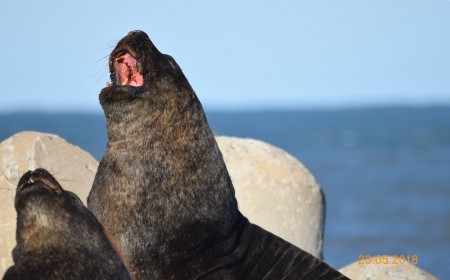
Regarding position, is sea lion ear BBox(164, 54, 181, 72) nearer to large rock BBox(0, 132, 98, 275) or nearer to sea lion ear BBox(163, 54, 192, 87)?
sea lion ear BBox(163, 54, 192, 87)

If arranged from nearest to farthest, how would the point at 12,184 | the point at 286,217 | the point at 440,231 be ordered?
the point at 12,184 < the point at 286,217 < the point at 440,231

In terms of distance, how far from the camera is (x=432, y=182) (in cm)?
3306

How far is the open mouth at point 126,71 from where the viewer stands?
8367mm

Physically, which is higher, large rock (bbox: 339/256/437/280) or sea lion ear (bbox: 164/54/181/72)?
sea lion ear (bbox: 164/54/181/72)

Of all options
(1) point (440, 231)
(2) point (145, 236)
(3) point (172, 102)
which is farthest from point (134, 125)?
(1) point (440, 231)

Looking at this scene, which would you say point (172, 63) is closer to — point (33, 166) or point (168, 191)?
point (168, 191)

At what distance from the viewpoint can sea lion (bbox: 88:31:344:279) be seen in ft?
25.2

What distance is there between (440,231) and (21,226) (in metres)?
15.9

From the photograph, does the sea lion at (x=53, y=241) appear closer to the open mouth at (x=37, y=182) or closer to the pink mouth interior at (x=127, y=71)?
the open mouth at (x=37, y=182)

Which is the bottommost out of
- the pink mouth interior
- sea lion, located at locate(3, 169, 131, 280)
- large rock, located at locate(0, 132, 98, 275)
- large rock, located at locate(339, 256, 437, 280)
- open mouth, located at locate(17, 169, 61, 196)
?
large rock, located at locate(339, 256, 437, 280)

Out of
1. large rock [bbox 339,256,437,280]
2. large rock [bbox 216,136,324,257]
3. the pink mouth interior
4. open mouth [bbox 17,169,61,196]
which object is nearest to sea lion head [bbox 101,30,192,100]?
the pink mouth interior

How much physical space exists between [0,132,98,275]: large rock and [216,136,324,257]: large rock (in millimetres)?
1286

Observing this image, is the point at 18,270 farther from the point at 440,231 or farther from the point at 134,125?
the point at 440,231

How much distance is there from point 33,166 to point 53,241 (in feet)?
12.3
